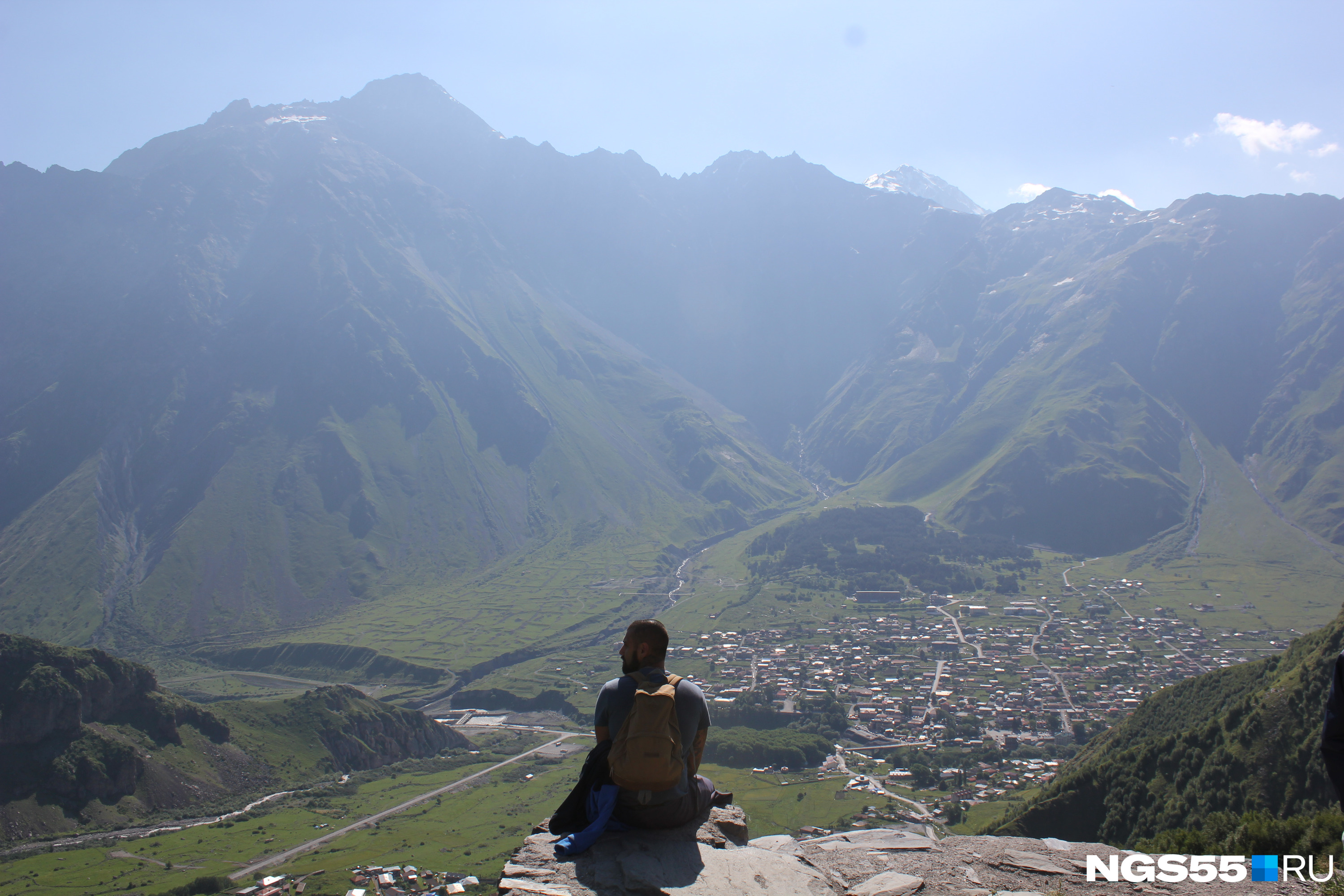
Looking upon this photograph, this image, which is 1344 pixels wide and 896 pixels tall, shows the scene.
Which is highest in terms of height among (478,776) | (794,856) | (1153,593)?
(794,856)

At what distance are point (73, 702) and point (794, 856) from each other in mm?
89248

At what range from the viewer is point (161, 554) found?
609 ft

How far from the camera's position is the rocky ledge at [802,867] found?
27.5ft

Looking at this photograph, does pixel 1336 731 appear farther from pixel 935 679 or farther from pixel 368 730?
pixel 935 679

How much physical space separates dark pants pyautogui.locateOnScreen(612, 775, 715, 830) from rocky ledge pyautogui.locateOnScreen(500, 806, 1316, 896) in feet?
0.38

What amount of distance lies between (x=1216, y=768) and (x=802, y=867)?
35.5 meters

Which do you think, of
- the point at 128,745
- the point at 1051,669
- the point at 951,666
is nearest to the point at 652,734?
the point at 128,745

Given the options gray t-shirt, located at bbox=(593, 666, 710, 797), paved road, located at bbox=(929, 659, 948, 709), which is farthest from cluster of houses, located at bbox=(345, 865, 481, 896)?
paved road, located at bbox=(929, 659, 948, 709)

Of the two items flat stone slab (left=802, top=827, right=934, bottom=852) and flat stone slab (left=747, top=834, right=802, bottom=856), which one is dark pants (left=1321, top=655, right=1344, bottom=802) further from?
flat stone slab (left=802, top=827, right=934, bottom=852)

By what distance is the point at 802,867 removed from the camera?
9.49 m

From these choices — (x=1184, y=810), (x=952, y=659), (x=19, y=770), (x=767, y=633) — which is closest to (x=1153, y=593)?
(x=952, y=659)

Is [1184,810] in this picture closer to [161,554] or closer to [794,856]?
[794,856]

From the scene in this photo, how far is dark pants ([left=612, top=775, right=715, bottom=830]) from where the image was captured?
9305mm

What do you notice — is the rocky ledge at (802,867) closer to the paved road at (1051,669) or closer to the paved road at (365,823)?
the paved road at (365,823)
